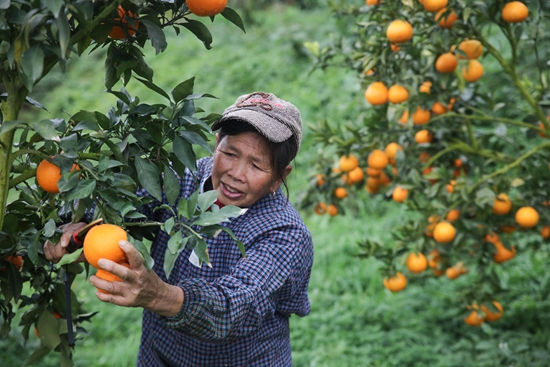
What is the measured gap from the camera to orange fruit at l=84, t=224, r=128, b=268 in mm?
964

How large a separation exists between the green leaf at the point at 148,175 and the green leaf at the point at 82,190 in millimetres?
139

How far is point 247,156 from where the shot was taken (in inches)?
57.9

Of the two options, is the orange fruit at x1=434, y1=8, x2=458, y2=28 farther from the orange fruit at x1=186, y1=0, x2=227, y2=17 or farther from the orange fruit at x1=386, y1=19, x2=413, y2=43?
the orange fruit at x1=186, y1=0, x2=227, y2=17

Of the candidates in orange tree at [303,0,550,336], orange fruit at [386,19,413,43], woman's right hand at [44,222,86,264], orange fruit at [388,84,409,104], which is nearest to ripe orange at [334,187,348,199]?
orange tree at [303,0,550,336]

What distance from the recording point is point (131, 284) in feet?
3.18

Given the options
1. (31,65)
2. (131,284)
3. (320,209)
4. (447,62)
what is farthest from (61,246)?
(320,209)

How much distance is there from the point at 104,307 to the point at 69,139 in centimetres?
296

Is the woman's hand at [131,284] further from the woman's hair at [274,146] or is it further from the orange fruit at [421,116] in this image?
the orange fruit at [421,116]

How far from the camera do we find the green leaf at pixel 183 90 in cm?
113

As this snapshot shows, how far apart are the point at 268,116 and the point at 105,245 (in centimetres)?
63

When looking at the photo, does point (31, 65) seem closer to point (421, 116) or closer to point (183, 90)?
point (183, 90)

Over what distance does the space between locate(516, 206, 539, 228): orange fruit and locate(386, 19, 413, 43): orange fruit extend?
0.83 metres

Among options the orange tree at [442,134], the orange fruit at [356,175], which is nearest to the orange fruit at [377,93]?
the orange tree at [442,134]

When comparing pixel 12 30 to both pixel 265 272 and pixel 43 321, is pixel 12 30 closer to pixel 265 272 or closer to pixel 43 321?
pixel 265 272
